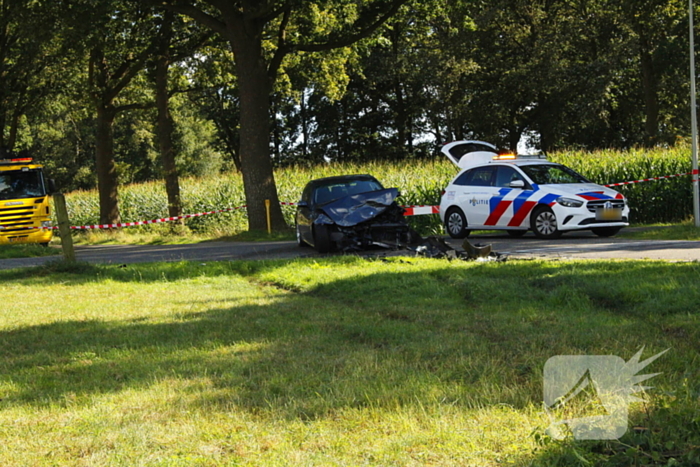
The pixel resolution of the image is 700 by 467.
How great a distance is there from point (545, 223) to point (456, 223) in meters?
2.50

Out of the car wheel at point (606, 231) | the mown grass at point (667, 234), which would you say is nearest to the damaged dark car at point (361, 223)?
the car wheel at point (606, 231)

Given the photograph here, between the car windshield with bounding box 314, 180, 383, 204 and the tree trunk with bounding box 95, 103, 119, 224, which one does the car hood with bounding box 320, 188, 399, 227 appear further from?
the tree trunk with bounding box 95, 103, 119, 224

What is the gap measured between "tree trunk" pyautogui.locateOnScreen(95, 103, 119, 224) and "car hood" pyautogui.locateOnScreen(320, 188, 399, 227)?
16.9 metres

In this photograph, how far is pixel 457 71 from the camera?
48031 millimetres

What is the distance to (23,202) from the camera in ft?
76.1

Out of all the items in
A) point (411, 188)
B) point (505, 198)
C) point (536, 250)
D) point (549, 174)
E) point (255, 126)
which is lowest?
point (536, 250)

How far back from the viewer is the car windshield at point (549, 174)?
17.2 meters

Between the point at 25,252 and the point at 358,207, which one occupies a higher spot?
the point at 358,207

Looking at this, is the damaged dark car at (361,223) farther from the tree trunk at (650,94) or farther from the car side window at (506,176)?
the tree trunk at (650,94)

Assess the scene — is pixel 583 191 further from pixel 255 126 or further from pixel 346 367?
pixel 346 367

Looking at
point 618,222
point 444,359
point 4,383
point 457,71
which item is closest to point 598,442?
point 444,359

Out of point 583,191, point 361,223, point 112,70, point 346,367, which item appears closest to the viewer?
point 346,367

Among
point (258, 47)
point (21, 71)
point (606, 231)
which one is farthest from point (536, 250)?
point (21, 71)

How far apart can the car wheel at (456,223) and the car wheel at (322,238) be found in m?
4.56
